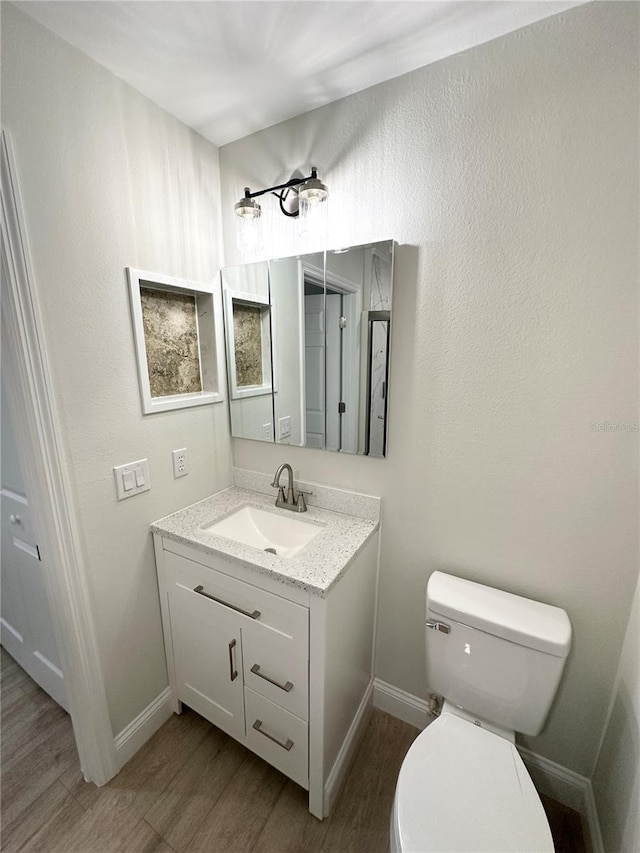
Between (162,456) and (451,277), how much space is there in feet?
4.18

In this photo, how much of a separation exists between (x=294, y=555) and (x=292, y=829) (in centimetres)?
92

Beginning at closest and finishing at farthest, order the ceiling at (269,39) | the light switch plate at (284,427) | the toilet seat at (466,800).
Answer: the toilet seat at (466,800) < the ceiling at (269,39) < the light switch plate at (284,427)

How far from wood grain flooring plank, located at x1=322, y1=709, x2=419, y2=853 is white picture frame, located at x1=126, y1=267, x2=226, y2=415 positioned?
160 centimetres

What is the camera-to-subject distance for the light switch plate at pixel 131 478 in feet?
3.99

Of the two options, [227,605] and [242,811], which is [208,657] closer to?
[227,605]

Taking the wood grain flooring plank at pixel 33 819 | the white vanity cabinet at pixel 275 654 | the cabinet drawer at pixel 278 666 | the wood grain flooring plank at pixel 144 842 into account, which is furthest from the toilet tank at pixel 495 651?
the wood grain flooring plank at pixel 33 819

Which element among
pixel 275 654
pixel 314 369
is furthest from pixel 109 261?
pixel 275 654

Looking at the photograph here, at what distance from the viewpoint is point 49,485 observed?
1.04 m

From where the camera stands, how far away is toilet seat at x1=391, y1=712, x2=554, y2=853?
0.78 m

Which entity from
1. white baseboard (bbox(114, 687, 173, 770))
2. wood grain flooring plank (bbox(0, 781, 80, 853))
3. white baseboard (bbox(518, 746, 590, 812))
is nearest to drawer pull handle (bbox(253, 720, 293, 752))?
white baseboard (bbox(114, 687, 173, 770))

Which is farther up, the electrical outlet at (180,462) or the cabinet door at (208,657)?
the electrical outlet at (180,462)

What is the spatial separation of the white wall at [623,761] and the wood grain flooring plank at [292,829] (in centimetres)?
87

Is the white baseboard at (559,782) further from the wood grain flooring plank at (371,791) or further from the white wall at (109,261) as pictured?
the white wall at (109,261)

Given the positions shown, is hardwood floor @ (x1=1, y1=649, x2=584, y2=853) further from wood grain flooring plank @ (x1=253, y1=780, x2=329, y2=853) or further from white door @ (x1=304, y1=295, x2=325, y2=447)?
white door @ (x1=304, y1=295, x2=325, y2=447)
